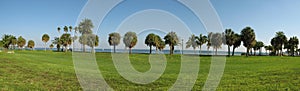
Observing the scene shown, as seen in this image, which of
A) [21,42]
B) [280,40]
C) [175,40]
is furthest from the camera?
[21,42]

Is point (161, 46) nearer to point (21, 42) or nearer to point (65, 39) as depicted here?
point (65, 39)

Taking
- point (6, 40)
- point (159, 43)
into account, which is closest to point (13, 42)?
point (6, 40)

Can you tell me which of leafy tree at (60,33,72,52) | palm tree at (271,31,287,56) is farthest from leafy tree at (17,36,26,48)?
palm tree at (271,31,287,56)

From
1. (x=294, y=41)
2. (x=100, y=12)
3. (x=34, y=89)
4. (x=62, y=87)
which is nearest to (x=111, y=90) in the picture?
(x=62, y=87)

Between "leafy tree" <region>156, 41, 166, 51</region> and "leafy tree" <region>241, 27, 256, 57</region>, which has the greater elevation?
"leafy tree" <region>241, 27, 256, 57</region>

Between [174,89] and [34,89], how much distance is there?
8869mm

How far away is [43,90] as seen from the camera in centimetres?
1488

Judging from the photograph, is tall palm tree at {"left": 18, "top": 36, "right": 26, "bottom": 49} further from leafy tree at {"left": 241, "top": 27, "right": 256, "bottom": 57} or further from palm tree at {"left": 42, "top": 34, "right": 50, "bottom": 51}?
leafy tree at {"left": 241, "top": 27, "right": 256, "bottom": 57}

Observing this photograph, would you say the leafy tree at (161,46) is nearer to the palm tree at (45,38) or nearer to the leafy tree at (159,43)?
the leafy tree at (159,43)

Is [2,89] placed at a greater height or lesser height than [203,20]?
lesser

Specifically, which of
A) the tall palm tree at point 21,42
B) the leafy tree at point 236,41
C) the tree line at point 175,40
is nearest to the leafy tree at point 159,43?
the tree line at point 175,40

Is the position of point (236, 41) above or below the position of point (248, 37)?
below

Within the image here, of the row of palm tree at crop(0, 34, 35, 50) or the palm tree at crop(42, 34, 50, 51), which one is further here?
the palm tree at crop(42, 34, 50, 51)

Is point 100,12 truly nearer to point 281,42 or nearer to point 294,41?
point 281,42
